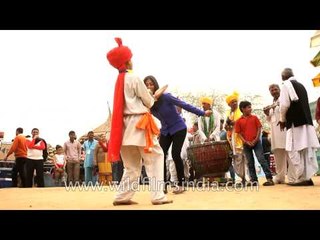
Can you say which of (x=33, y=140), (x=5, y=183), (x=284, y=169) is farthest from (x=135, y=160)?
(x=5, y=183)

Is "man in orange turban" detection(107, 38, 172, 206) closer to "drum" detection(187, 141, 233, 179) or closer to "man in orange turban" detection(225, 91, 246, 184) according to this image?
"drum" detection(187, 141, 233, 179)

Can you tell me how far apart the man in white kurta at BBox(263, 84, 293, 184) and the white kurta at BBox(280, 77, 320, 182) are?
1.80ft

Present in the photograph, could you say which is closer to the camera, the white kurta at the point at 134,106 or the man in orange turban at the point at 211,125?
the white kurta at the point at 134,106

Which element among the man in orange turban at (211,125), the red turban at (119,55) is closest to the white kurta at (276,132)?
the man in orange turban at (211,125)

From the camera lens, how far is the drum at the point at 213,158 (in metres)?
7.46

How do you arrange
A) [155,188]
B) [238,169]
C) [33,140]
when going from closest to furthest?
[155,188] < [238,169] < [33,140]

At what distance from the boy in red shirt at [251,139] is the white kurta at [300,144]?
559mm

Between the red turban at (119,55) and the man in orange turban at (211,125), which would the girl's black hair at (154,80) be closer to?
the red turban at (119,55)

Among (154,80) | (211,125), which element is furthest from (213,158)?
(154,80)

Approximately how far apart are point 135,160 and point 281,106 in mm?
2934

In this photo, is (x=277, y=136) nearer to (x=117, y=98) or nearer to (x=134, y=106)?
(x=134, y=106)

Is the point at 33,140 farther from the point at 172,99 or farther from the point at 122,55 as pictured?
the point at 122,55

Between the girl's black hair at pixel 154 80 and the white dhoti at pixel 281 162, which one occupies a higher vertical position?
the girl's black hair at pixel 154 80

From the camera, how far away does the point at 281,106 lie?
6.70 meters
